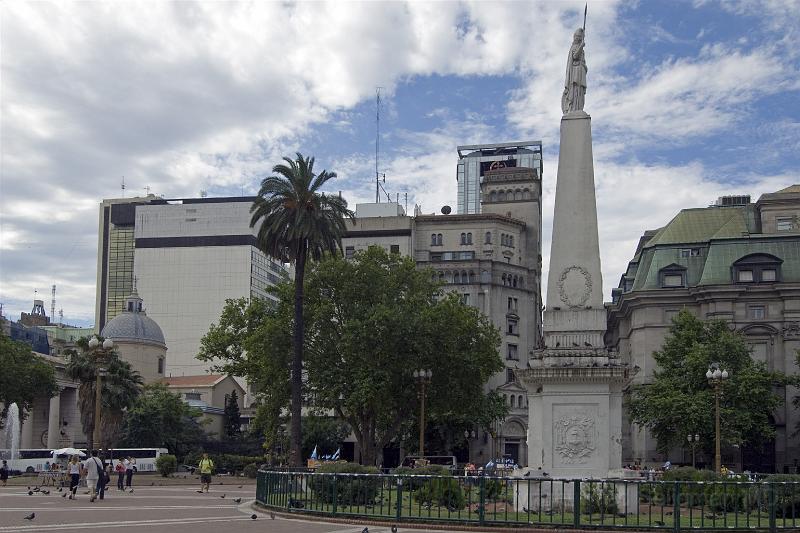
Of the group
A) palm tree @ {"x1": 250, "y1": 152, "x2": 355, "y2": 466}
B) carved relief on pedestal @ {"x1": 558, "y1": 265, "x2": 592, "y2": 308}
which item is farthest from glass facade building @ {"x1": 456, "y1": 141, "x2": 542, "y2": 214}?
carved relief on pedestal @ {"x1": 558, "y1": 265, "x2": 592, "y2": 308}

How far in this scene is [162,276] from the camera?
139 meters

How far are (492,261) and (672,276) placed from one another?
76.4 ft

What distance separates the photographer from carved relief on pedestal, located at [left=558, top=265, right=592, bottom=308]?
3042 centimetres

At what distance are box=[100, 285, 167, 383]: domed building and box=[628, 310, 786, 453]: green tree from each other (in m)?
61.3

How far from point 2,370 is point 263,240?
31246 mm

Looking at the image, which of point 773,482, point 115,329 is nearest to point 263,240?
point 773,482

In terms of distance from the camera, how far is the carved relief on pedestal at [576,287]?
3042 centimetres

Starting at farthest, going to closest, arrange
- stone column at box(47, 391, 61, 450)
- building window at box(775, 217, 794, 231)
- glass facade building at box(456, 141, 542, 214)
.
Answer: glass facade building at box(456, 141, 542, 214), stone column at box(47, 391, 61, 450), building window at box(775, 217, 794, 231)

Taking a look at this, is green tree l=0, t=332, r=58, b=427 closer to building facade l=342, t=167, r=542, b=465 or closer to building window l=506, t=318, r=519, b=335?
building facade l=342, t=167, r=542, b=465

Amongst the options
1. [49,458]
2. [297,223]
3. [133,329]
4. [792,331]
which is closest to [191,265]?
[133,329]

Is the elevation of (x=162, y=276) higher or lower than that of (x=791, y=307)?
higher

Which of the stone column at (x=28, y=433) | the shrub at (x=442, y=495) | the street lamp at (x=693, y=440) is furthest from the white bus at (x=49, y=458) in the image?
the shrub at (x=442, y=495)

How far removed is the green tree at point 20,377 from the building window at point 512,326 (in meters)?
40.0

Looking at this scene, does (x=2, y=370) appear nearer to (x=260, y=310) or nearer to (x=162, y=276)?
(x=260, y=310)
